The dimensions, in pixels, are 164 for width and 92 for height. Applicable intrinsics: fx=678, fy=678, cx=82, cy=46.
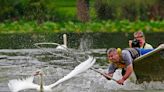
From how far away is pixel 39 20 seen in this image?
161ft

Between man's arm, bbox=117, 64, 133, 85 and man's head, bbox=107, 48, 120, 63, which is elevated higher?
man's head, bbox=107, 48, 120, 63

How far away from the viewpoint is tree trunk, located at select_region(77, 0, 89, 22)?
49.7 metres

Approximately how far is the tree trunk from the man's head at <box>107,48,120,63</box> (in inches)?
1288

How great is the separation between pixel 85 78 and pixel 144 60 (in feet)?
8.78

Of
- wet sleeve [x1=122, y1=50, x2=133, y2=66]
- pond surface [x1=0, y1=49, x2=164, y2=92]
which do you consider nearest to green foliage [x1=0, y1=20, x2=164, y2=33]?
pond surface [x1=0, y1=49, x2=164, y2=92]

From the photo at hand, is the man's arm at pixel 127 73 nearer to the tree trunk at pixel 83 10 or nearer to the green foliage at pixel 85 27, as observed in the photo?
the green foliage at pixel 85 27

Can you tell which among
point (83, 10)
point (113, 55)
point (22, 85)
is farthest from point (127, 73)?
point (83, 10)

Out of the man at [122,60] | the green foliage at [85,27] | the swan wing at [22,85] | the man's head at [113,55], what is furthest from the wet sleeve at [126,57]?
the green foliage at [85,27]

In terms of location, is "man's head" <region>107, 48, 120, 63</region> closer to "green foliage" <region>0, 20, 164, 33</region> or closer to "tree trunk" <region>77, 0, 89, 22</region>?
"green foliage" <region>0, 20, 164, 33</region>

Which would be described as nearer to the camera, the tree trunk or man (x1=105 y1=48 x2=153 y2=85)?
man (x1=105 y1=48 x2=153 y2=85)

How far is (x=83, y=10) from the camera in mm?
50812

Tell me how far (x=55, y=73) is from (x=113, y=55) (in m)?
4.75

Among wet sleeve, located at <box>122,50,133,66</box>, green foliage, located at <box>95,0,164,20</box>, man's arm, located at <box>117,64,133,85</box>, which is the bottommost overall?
green foliage, located at <box>95,0,164,20</box>

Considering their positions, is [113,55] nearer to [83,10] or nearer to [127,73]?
[127,73]
